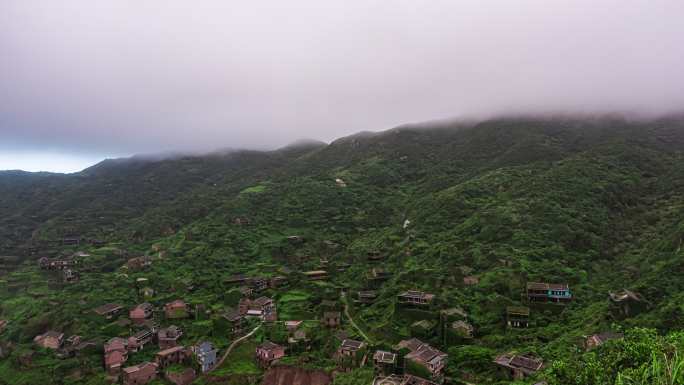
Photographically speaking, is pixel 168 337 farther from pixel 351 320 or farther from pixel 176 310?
pixel 351 320

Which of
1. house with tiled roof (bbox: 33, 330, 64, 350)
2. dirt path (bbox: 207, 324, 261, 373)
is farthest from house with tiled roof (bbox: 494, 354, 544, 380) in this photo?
house with tiled roof (bbox: 33, 330, 64, 350)

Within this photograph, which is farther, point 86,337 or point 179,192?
point 179,192

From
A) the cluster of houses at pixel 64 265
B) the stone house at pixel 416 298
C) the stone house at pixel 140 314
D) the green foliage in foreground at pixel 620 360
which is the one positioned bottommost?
the stone house at pixel 416 298

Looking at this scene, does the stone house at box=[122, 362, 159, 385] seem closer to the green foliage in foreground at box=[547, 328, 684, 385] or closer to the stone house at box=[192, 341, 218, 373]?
the stone house at box=[192, 341, 218, 373]

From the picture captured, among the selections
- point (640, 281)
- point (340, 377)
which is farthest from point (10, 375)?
point (640, 281)

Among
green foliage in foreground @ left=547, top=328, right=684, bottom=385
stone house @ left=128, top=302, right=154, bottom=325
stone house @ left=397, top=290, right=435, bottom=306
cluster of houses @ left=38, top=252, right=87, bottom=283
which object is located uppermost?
green foliage in foreground @ left=547, top=328, right=684, bottom=385

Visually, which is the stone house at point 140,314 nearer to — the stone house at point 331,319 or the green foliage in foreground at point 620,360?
the stone house at point 331,319

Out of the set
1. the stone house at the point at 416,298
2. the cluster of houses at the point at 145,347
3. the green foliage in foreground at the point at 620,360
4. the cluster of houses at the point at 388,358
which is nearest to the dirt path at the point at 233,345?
the cluster of houses at the point at 145,347

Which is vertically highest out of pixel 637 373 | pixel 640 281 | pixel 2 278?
pixel 637 373

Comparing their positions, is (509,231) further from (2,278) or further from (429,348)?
(2,278)
